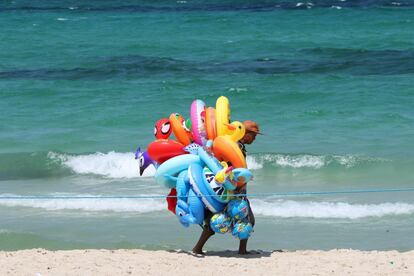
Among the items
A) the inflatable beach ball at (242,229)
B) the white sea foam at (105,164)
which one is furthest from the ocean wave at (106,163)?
the inflatable beach ball at (242,229)

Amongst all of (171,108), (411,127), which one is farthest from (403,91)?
(171,108)

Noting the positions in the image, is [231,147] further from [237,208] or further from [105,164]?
[105,164]

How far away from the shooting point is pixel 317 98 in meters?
20.0

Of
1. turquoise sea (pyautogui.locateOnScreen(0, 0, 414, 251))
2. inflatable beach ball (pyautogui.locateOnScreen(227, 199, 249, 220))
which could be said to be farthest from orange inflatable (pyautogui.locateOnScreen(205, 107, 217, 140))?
turquoise sea (pyautogui.locateOnScreen(0, 0, 414, 251))

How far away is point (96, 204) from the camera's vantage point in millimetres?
13094

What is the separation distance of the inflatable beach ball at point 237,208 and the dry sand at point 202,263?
0.46 metres

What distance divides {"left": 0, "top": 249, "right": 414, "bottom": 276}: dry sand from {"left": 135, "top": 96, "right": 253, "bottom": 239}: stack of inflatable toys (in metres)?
0.38

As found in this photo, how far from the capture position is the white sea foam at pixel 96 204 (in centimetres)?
1288

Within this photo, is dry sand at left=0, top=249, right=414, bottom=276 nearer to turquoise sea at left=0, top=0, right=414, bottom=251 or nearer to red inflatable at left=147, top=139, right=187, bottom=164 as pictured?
red inflatable at left=147, top=139, right=187, bottom=164

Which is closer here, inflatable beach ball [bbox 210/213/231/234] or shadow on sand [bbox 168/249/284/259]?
inflatable beach ball [bbox 210/213/231/234]

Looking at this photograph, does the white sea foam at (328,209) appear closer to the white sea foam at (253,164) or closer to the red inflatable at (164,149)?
the white sea foam at (253,164)

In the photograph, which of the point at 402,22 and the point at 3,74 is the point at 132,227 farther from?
the point at 402,22

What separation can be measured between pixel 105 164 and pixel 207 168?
654 cm

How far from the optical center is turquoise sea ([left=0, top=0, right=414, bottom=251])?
1208 centimetres
